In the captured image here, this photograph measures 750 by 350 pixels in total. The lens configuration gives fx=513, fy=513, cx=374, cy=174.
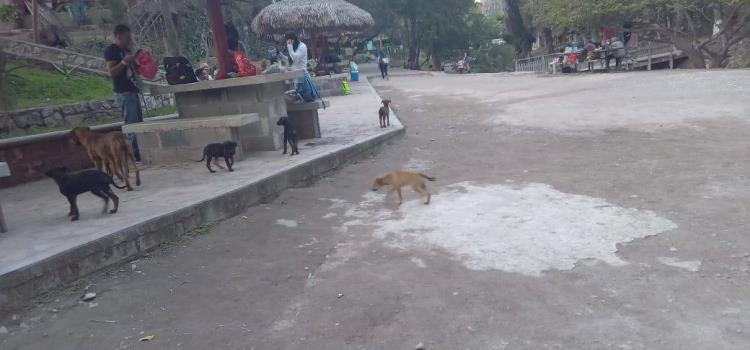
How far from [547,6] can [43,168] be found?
20.9 metres

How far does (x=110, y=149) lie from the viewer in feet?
19.1

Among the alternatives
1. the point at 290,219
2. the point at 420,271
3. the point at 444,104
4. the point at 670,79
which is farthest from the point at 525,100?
the point at 420,271

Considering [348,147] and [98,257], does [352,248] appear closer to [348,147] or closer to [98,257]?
[98,257]

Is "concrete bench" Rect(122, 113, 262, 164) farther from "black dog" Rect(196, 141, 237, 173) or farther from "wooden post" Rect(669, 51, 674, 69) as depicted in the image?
"wooden post" Rect(669, 51, 674, 69)

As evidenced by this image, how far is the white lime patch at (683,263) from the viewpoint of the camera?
360 cm

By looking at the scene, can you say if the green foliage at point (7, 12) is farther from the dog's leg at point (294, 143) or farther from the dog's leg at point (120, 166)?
the dog's leg at point (294, 143)

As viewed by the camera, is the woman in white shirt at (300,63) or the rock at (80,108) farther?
the rock at (80,108)

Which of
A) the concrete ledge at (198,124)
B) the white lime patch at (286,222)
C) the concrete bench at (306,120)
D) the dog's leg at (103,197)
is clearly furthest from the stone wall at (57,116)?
the white lime patch at (286,222)

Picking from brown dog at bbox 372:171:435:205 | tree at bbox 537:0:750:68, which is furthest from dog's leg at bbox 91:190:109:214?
tree at bbox 537:0:750:68

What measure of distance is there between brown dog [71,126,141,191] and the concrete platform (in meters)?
0.27

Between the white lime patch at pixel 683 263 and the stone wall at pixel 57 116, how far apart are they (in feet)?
31.4

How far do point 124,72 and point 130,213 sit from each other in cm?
345

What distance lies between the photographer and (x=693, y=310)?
305cm

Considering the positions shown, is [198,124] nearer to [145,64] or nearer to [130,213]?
[145,64]
